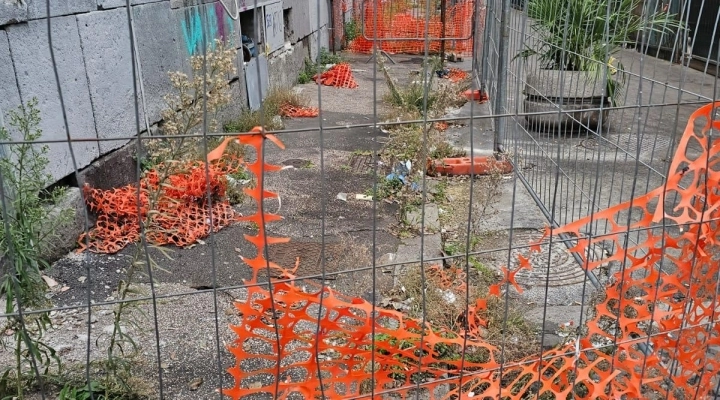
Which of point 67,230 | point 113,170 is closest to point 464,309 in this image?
point 67,230

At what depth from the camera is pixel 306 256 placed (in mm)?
4441

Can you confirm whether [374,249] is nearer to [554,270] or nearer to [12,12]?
[554,270]

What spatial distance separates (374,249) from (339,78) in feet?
33.0

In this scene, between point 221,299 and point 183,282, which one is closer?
point 221,299

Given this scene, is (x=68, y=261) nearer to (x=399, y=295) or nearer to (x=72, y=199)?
(x=72, y=199)

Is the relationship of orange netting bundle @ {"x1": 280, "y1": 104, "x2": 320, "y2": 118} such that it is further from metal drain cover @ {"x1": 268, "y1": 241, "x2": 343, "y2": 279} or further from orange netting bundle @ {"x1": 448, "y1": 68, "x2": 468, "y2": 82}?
metal drain cover @ {"x1": 268, "y1": 241, "x2": 343, "y2": 279}

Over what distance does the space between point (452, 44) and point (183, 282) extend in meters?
12.3

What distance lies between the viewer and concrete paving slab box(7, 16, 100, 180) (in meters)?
4.01

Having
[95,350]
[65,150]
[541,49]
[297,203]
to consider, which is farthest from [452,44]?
[95,350]

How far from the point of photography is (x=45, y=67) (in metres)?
4.21

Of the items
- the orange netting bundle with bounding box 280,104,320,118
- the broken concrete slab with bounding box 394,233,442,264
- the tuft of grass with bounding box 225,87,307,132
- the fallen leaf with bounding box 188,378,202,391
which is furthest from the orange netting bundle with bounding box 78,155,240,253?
the orange netting bundle with bounding box 280,104,320,118

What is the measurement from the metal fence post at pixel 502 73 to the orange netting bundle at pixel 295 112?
317 centimetres

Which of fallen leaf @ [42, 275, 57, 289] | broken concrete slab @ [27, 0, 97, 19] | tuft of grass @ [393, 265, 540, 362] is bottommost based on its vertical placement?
fallen leaf @ [42, 275, 57, 289]

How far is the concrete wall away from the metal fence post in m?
3.20
